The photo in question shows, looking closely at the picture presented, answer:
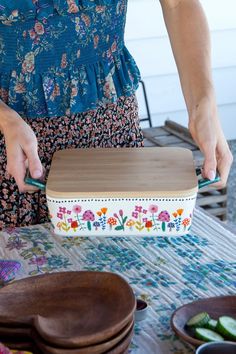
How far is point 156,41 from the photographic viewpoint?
10.5ft

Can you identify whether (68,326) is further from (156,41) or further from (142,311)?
(156,41)

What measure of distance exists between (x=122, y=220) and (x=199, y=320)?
21cm

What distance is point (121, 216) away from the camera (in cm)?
104

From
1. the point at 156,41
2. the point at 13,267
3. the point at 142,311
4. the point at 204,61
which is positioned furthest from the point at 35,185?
the point at 156,41

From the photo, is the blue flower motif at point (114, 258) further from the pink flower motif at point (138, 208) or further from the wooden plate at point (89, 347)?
the wooden plate at point (89, 347)

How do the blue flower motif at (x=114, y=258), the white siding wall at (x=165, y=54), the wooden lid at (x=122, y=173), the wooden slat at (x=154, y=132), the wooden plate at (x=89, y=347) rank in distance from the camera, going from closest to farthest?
the wooden plate at (x=89, y=347) < the wooden lid at (x=122, y=173) < the blue flower motif at (x=114, y=258) < the wooden slat at (x=154, y=132) < the white siding wall at (x=165, y=54)

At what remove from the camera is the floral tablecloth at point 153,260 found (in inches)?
41.4

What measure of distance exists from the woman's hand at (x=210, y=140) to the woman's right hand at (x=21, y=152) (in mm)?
275

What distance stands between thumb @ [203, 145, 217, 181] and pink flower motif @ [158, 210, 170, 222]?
0.31 feet

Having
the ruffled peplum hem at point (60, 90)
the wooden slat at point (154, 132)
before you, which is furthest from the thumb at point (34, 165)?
the wooden slat at point (154, 132)

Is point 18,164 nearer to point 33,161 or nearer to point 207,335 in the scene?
point 33,161

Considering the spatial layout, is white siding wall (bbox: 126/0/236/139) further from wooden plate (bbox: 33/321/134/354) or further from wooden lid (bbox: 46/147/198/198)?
wooden plate (bbox: 33/321/134/354)

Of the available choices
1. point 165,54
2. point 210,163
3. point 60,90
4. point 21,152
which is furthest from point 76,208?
point 165,54

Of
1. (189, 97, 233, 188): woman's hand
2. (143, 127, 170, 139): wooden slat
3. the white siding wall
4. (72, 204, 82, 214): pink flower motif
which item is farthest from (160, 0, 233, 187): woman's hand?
the white siding wall
